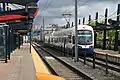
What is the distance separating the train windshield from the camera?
38.1m

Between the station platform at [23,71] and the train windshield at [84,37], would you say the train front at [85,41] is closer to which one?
the train windshield at [84,37]

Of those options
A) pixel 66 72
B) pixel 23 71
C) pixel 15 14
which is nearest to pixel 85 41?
pixel 66 72

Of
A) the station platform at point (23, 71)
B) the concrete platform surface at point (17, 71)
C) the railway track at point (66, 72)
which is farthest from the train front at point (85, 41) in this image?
the concrete platform surface at point (17, 71)

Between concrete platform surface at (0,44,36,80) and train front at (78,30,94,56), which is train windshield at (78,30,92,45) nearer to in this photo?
train front at (78,30,94,56)

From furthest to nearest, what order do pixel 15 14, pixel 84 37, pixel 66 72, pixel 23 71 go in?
pixel 84 37
pixel 66 72
pixel 23 71
pixel 15 14

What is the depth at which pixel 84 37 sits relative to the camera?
3825cm

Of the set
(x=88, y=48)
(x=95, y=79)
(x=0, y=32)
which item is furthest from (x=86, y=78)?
(x=88, y=48)

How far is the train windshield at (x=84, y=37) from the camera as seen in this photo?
3812 centimetres

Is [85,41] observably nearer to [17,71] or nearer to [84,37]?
[84,37]

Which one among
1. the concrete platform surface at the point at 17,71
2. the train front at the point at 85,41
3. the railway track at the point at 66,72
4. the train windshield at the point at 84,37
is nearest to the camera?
the concrete platform surface at the point at 17,71

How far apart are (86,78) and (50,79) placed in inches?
A: 495

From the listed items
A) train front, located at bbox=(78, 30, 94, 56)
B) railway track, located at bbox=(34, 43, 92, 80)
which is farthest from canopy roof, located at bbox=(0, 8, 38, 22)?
train front, located at bbox=(78, 30, 94, 56)

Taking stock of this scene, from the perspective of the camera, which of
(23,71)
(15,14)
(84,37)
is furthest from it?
(84,37)

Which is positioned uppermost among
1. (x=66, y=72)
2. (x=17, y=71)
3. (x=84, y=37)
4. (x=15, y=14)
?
(x=15, y=14)
